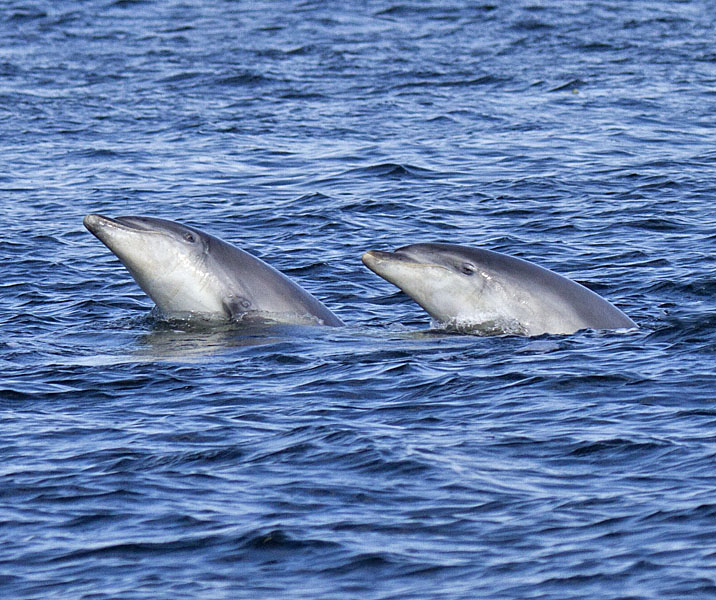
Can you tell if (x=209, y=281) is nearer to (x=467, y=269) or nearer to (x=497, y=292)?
(x=467, y=269)

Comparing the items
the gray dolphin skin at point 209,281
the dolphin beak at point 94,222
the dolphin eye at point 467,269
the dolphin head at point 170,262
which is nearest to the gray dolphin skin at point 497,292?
A: the dolphin eye at point 467,269

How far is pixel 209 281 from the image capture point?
14672 mm

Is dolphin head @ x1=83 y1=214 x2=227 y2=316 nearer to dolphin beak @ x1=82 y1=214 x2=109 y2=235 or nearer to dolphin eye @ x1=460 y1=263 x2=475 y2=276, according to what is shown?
dolphin beak @ x1=82 y1=214 x2=109 y2=235

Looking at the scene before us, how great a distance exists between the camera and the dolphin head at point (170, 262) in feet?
47.0

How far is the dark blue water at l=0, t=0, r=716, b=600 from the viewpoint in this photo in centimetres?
903

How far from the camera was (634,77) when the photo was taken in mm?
31125

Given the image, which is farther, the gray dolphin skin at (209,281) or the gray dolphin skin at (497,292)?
the gray dolphin skin at (209,281)

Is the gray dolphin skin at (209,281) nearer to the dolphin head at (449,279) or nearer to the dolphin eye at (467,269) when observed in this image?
the dolphin head at (449,279)

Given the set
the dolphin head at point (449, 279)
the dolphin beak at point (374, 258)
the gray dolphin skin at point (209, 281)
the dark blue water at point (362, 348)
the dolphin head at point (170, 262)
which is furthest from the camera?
the gray dolphin skin at point (209, 281)

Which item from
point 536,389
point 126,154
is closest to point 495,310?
point 536,389

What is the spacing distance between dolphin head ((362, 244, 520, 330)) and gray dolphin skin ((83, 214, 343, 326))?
1.33 meters

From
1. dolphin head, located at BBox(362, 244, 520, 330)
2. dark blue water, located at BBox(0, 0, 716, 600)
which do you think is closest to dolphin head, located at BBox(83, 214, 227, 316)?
dark blue water, located at BBox(0, 0, 716, 600)

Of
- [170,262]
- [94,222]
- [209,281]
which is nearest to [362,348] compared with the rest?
[209,281]

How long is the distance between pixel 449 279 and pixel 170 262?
2.89 m
